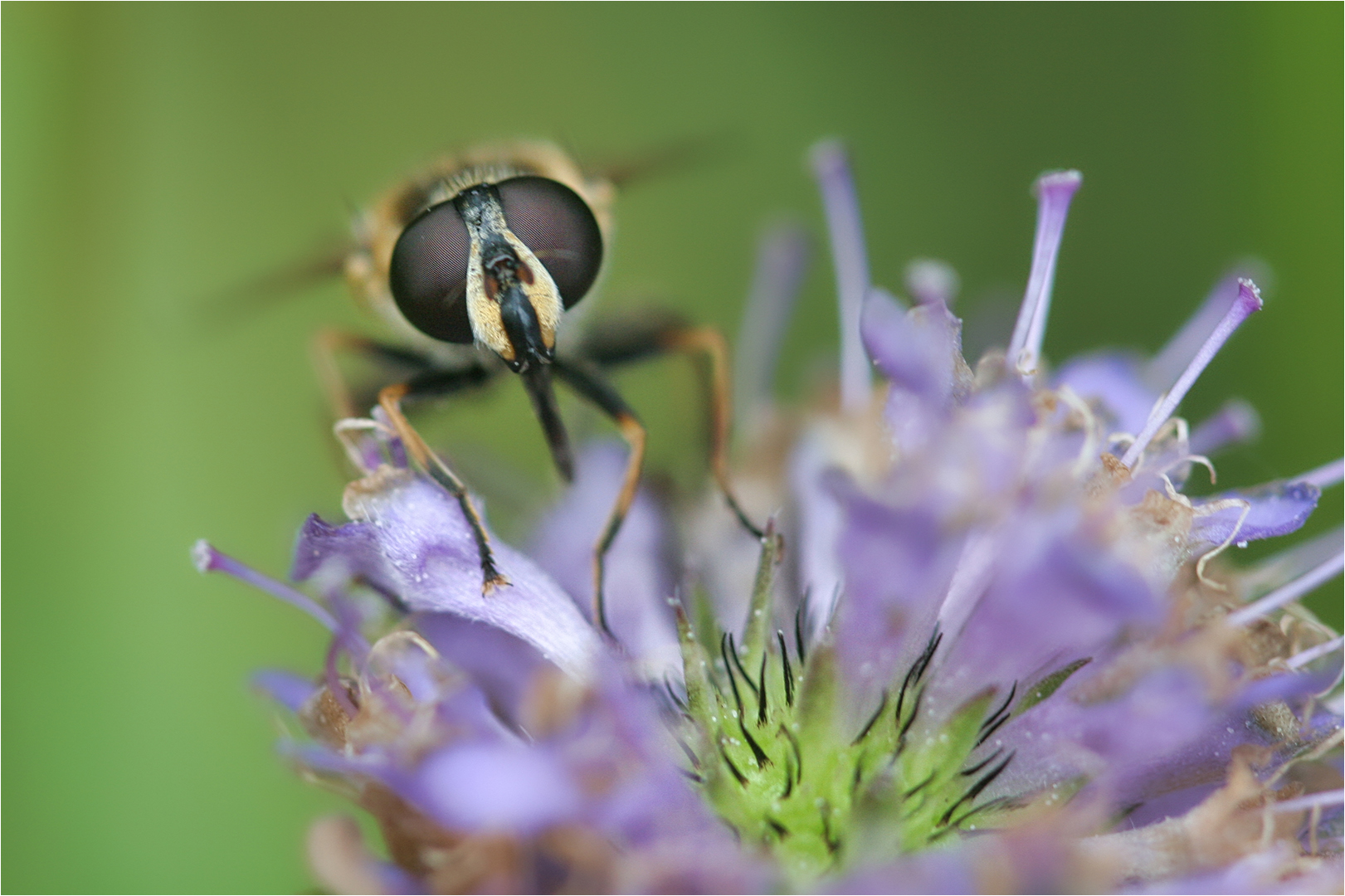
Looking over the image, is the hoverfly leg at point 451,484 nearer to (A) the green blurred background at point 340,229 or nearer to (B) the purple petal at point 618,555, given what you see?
(B) the purple petal at point 618,555

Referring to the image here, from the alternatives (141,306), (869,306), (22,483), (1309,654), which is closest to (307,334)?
(141,306)

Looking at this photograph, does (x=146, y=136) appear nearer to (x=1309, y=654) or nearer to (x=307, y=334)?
(x=307, y=334)

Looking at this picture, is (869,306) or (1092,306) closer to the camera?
(869,306)

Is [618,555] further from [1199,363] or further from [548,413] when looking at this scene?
[1199,363]

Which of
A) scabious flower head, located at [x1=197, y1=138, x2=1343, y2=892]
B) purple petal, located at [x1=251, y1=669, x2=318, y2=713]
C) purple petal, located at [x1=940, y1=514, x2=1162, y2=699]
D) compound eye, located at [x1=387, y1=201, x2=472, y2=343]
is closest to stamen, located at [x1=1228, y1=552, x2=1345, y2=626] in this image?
scabious flower head, located at [x1=197, y1=138, x2=1343, y2=892]

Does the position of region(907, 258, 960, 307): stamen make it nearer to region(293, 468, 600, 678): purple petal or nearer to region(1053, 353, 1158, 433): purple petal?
region(1053, 353, 1158, 433): purple petal

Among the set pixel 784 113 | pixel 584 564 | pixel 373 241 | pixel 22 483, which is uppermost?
pixel 784 113
